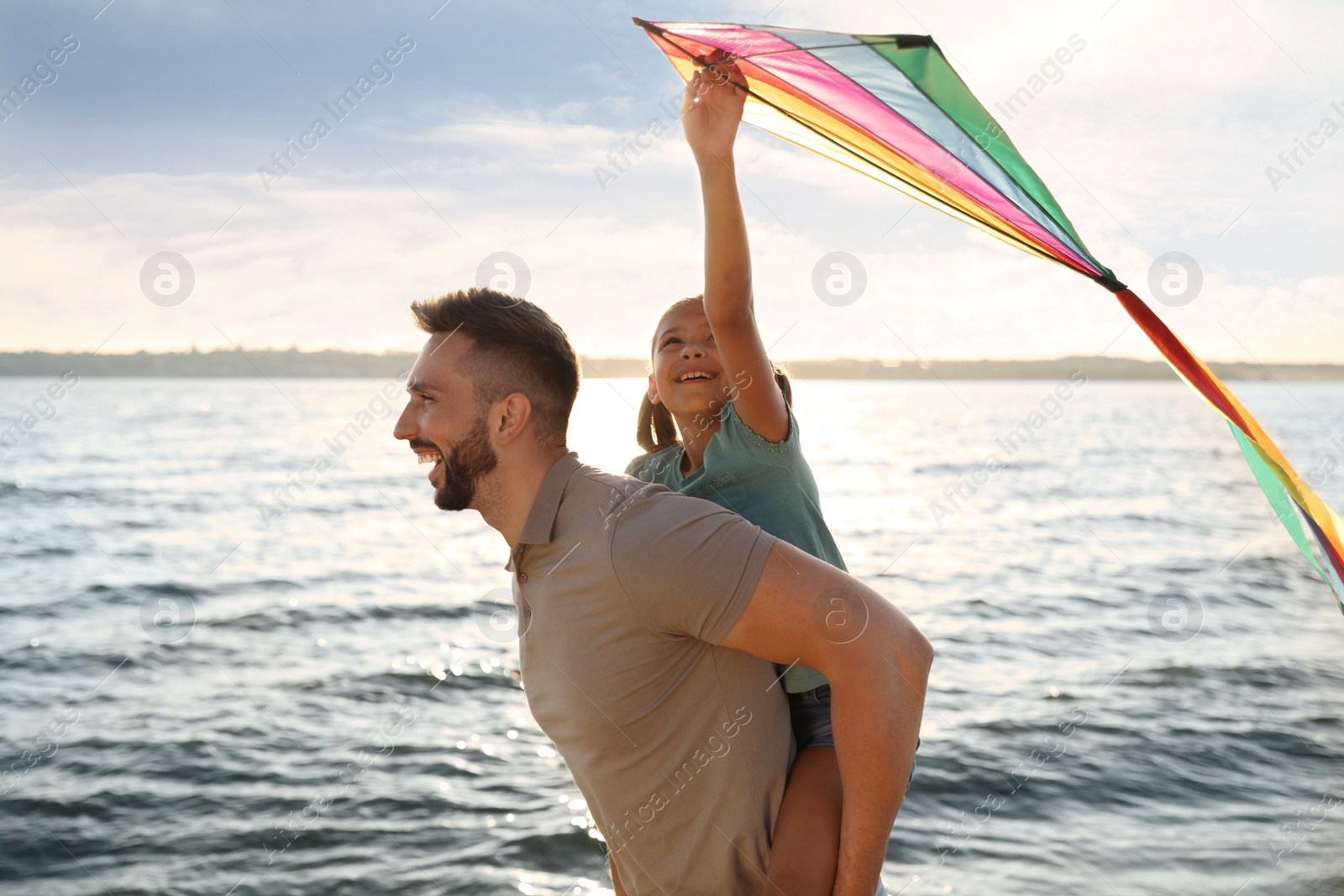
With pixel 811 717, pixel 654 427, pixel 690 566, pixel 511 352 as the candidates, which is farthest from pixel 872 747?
pixel 654 427

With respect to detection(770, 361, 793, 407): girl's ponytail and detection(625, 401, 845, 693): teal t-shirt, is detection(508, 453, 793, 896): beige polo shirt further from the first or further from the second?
detection(770, 361, 793, 407): girl's ponytail

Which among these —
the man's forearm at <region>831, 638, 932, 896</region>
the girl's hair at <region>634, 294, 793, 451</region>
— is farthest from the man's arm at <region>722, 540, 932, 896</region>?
the girl's hair at <region>634, 294, 793, 451</region>

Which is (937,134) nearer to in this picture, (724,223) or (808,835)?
(724,223)

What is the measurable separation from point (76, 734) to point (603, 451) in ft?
85.4

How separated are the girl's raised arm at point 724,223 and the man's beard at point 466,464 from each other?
0.66 metres

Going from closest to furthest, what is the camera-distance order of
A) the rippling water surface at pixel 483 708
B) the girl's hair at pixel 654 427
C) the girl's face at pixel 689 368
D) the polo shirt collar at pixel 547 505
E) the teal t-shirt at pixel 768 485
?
the polo shirt collar at pixel 547 505, the teal t-shirt at pixel 768 485, the girl's face at pixel 689 368, the girl's hair at pixel 654 427, the rippling water surface at pixel 483 708

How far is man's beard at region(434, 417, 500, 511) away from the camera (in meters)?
2.41

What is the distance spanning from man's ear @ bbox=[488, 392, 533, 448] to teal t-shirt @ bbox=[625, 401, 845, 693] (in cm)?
66

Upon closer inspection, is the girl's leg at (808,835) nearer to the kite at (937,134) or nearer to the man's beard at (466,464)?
the man's beard at (466,464)

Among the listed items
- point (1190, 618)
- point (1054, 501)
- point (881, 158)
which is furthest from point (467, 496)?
point (1054, 501)

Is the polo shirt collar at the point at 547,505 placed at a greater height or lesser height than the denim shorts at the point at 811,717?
greater

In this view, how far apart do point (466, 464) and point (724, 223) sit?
0.89m

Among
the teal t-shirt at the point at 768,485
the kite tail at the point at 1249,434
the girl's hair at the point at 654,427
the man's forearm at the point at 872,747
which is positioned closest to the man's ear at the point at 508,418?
the teal t-shirt at the point at 768,485

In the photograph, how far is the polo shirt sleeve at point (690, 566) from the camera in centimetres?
204
